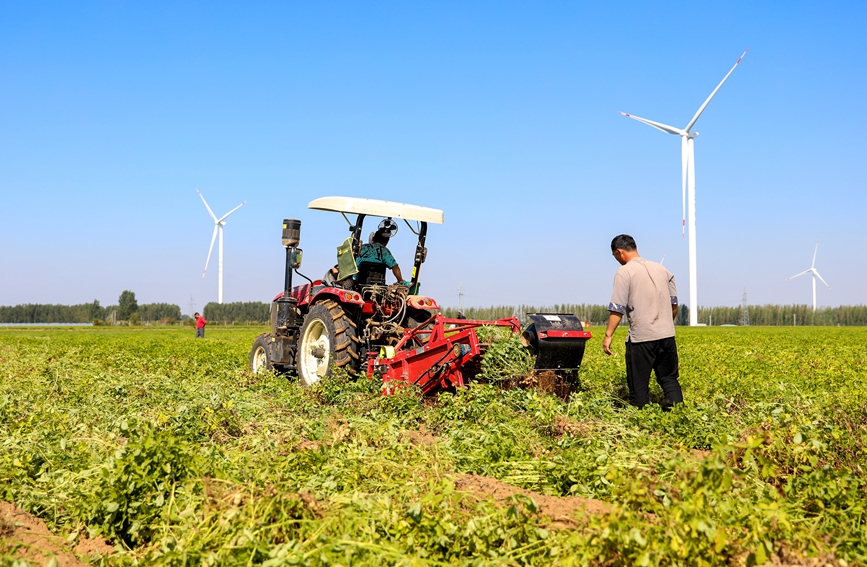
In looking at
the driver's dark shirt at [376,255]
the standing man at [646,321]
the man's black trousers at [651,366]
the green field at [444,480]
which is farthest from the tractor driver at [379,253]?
the man's black trousers at [651,366]

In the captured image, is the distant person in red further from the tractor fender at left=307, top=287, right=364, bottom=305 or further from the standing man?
the standing man

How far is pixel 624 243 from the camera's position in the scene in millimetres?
6809

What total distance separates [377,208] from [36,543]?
530 centimetres

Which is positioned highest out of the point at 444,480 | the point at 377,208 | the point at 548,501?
the point at 377,208

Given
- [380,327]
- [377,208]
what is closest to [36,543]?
[380,327]

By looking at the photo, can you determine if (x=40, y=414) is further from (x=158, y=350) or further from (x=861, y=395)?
(x=158, y=350)

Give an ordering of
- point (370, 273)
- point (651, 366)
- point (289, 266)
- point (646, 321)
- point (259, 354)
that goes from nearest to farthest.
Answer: point (646, 321), point (651, 366), point (370, 273), point (289, 266), point (259, 354)

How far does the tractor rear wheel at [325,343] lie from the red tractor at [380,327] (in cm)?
1

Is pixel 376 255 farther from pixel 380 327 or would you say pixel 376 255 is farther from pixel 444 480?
pixel 444 480

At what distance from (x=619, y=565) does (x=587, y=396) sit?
466cm

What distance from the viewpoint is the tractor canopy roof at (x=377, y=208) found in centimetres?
825

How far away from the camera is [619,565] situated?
2.96m

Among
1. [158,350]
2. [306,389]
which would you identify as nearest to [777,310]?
[158,350]

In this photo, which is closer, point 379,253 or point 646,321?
point 646,321
